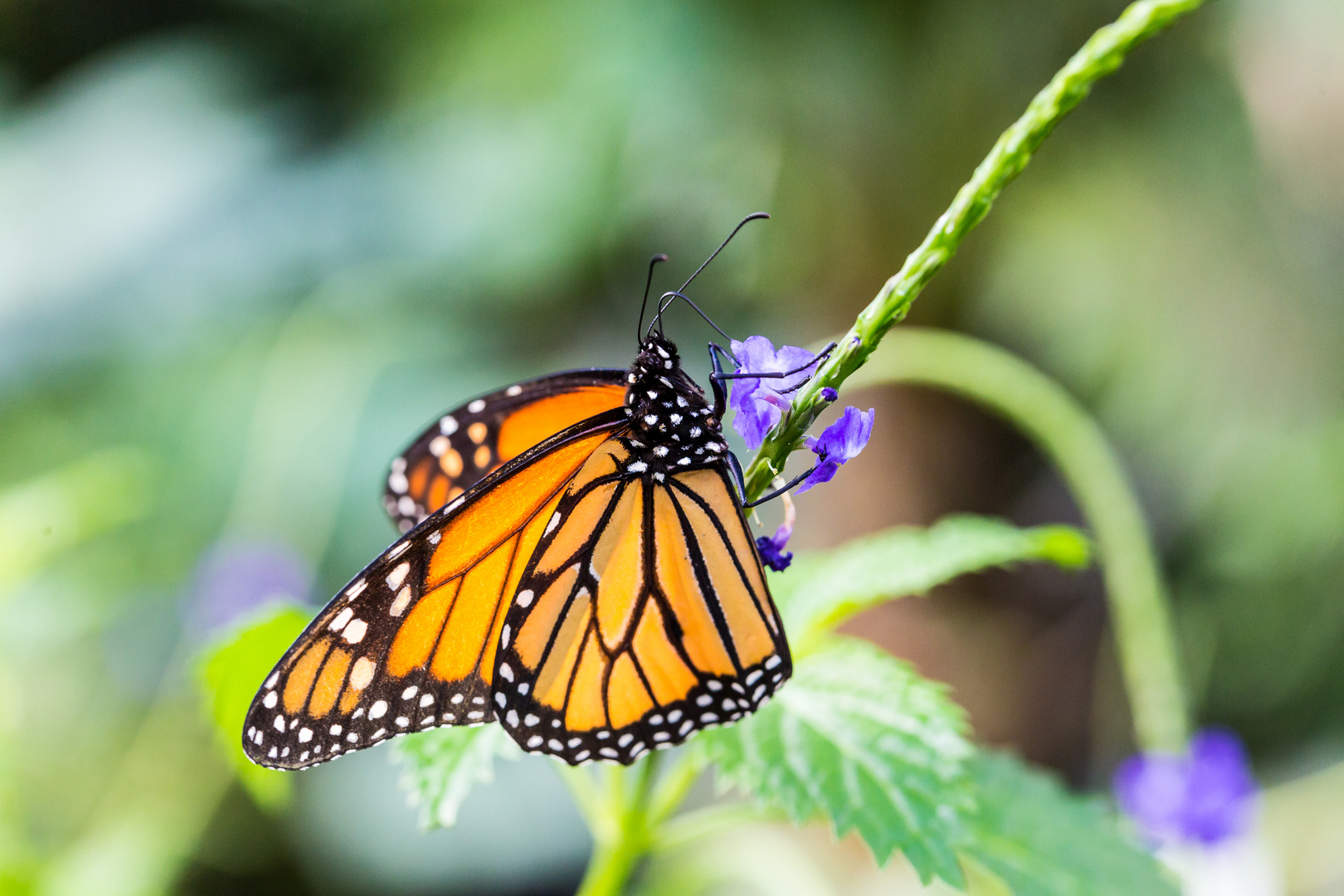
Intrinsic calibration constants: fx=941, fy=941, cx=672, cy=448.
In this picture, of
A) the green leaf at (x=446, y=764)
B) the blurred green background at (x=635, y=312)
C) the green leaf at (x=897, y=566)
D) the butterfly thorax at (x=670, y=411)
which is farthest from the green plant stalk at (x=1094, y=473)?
the blurred green background at (x=635, y=312)

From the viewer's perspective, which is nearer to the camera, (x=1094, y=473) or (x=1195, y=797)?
(x=1094, y=473)

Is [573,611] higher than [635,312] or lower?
lower

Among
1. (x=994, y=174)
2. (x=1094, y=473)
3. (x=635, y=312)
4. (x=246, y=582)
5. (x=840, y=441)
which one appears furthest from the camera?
(x=635, y=312)

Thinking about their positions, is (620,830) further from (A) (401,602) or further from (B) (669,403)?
(B) (669,403)

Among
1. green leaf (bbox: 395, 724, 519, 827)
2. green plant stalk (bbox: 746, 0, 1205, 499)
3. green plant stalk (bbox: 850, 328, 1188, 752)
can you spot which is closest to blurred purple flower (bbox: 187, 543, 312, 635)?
green leaf (bbox: 395, 724, 519, 827)

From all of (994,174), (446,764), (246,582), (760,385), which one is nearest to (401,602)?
(446,764)

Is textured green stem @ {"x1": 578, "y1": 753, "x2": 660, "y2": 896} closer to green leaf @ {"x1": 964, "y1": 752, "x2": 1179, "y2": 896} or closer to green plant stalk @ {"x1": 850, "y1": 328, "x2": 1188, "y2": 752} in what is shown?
green leaf @ {"x1": 964, "y1": 752, "x2": 1179, "y2": 896}

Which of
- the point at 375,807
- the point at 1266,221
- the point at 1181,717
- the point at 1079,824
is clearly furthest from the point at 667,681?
the point at 1266,221
